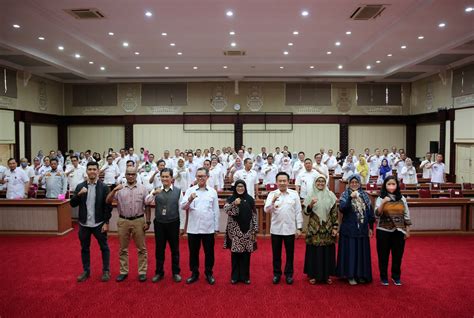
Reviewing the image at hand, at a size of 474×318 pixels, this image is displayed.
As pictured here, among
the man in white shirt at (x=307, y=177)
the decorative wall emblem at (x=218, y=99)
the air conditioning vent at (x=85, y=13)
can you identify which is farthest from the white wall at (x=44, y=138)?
the man in white shirt at (x=307, y=177)

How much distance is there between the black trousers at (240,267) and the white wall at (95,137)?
16.1 m

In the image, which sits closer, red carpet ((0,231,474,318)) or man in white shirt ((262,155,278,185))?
red carpet ((0,231,474,318))

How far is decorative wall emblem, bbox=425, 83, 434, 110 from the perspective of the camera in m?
17.5

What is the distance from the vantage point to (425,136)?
60.5 ft

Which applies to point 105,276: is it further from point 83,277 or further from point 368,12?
point 368,12

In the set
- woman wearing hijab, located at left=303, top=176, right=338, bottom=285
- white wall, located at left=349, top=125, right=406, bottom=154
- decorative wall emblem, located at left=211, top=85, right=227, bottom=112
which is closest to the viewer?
woman wearing hijab, located at left=303, top=176, right=338, bottom=285

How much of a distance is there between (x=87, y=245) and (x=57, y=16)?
6954 mm

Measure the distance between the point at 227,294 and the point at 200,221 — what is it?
101 cm

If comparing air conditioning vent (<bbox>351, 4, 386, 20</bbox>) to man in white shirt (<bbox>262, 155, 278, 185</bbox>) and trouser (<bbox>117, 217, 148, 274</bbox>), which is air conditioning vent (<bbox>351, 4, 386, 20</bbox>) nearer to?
man in white shirt (<bbox>262, 155, 278, 185</bbox>)

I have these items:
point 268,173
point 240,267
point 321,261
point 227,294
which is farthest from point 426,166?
point 227,294

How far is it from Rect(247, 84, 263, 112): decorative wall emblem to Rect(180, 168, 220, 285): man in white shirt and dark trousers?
14746 mm

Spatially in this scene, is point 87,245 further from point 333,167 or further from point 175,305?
point 333,167

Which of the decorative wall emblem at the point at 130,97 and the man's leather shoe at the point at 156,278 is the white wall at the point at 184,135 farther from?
the man's leather shoe at the point at 156,278

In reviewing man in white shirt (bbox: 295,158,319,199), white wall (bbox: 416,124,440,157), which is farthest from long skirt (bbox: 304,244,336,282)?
white wall (bbox: 416,124,440,157)
